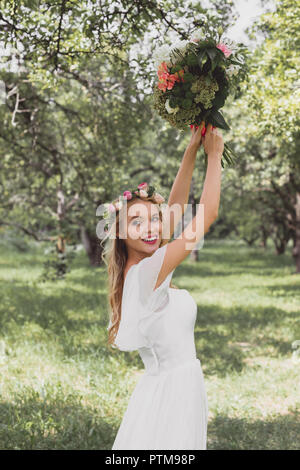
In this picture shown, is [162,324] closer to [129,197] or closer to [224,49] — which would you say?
[129,197]

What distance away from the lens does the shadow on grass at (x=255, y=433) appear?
4.89 meters

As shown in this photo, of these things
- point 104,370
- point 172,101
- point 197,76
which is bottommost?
point 104,370

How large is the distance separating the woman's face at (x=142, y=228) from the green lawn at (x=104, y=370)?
2811mm

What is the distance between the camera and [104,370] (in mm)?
6684

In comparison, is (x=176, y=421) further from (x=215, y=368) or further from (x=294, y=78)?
(x=294, y=78)

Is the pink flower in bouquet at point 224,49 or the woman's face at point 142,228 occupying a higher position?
the pink flower in bouquet at point 224,49

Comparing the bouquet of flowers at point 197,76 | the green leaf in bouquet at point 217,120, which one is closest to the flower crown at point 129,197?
the bouquet of flowers at point 197,76

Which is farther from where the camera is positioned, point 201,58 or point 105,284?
point 105,284

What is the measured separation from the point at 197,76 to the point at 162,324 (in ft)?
4.08

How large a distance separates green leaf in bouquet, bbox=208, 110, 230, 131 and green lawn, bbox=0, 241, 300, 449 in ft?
10.5

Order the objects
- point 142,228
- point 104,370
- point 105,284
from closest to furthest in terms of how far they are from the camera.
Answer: point 142,228 < point 104,370 < point 105,284

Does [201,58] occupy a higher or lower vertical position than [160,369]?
higher

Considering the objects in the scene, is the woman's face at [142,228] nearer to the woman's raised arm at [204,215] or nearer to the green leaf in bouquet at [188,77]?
the woman's raised arm at [204,215]

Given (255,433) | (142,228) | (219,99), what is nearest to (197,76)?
(219,99)
